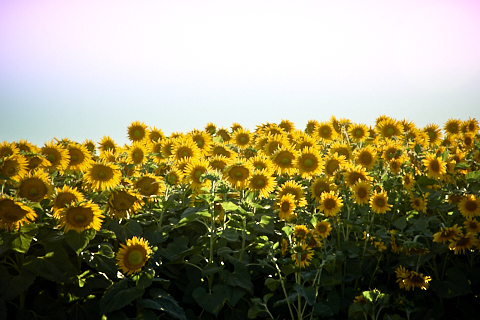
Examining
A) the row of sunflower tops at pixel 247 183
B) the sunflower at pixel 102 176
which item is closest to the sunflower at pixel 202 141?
the row of sunflower tops at pixel 247 183

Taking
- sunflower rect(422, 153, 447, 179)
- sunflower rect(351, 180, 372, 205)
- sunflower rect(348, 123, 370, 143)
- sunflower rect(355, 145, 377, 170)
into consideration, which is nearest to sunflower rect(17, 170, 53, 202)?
sunflower rect(351, 180, 372, 205)

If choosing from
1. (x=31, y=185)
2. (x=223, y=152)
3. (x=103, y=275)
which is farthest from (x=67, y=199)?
(x=223, y=152)

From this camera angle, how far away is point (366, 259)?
177 inches

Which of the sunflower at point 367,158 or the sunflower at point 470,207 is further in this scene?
the sunflower at point 367,158

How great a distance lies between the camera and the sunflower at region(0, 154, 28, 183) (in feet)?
12.8

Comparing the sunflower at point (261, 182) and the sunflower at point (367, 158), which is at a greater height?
the sunflower at point (367, 158)

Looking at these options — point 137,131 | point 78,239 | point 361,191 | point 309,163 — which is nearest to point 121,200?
point 78,239

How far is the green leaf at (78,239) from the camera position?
10.7 feet

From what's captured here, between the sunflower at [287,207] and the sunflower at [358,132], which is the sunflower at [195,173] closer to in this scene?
the sunflower at [287,207]

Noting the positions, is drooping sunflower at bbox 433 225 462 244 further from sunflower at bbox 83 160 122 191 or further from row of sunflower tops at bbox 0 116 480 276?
sunflower at bbox 83 160 122 191

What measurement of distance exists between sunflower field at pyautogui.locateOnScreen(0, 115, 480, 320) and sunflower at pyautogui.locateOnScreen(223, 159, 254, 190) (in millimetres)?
11

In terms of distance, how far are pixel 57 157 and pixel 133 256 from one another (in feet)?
6.04

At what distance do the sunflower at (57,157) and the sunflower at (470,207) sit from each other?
14.1 ft

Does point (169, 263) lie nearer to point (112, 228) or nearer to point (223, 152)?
point (112, 228)
